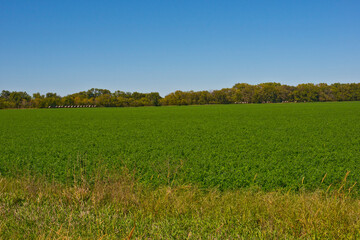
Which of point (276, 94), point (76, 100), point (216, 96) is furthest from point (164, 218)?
point (276, 94)

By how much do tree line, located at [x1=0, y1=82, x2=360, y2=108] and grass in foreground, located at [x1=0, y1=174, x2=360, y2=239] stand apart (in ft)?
334

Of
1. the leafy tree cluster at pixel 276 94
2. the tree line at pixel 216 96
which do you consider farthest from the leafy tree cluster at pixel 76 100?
the leafy tree cluster at pixel 276 94

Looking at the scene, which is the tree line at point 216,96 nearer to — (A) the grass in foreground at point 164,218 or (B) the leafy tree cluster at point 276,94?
(B) the leafy tree cluster at point 276,94

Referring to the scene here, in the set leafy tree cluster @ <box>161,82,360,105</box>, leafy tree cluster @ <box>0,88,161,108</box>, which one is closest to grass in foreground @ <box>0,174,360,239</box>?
leafy tree cluster @ <box>0,88,161,108</box>

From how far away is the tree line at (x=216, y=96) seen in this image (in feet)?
359

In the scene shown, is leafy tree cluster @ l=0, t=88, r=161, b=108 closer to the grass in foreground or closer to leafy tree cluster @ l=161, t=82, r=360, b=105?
leafy tree cluster @ l=161, t=82, r=360, b=105

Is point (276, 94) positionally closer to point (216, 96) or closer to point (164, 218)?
point (216, 96)

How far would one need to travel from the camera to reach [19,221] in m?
4.03

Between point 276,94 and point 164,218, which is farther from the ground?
point 276,94

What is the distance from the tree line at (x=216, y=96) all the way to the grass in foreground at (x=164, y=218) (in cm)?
10182

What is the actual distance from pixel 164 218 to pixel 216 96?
125 metres

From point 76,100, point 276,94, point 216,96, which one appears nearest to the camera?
point 76,100

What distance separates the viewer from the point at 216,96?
127312mm

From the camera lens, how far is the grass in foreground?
364 centimetres
